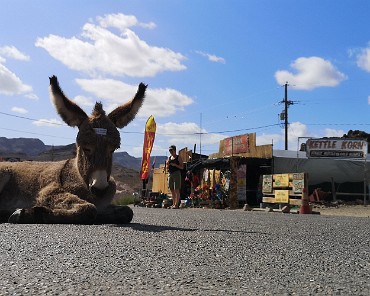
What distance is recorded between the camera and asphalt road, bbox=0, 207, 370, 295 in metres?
2.60

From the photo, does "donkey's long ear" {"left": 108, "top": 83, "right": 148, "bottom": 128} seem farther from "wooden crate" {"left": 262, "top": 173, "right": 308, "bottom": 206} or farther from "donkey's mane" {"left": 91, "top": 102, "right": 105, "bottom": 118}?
"wooden crate" {"left": 262, "top": 173, "right": 308, "bottom": 206}

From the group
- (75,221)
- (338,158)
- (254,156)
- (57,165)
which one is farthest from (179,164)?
(338,158)

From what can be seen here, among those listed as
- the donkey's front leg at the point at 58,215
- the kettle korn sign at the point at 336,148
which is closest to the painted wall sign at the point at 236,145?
the kettle korn sign at the point at 336,148

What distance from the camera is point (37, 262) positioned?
128 inches

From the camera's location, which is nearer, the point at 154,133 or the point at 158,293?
the point at 158,293

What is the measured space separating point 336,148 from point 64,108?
23.9 metres

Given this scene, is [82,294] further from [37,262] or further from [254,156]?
[254,156]

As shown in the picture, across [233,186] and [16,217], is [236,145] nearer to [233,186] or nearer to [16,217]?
[233,186]

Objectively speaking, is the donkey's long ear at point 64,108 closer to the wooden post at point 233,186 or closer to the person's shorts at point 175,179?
the person's shorts at point 175,179

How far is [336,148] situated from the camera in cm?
2795

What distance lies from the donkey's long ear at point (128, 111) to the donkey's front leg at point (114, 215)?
1.33 meters

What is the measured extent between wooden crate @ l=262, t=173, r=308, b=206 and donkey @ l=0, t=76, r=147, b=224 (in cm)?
1208

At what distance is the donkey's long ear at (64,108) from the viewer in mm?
6742

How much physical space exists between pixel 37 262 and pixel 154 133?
22357mm
